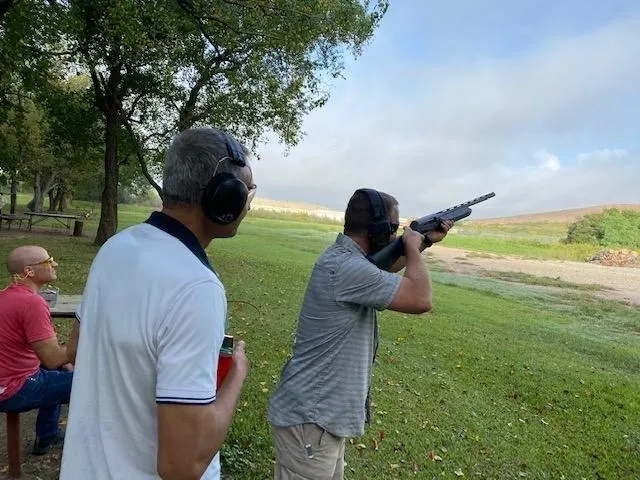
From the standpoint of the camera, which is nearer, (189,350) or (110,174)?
(189,350)

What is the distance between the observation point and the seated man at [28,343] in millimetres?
3697

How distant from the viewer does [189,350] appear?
1.33 metres

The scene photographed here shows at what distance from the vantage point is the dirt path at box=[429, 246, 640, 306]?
82.6 feet

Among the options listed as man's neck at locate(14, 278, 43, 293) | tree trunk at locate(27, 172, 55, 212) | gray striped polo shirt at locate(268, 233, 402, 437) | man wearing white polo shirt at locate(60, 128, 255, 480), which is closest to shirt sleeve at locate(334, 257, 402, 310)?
gray striped polo shirt at locate(268, 233, 402, 437)


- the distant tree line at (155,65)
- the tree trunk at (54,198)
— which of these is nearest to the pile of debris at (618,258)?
the distant tree line at (155,65)

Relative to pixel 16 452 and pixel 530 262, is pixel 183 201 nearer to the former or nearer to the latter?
pixel 16 452

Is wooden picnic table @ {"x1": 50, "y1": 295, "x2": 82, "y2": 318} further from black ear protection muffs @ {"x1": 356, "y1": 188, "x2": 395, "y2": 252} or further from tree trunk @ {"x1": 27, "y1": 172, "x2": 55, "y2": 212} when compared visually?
tree trunk @ {"x1": 27, "y1": 172, "x2": 55, "y2": 212}

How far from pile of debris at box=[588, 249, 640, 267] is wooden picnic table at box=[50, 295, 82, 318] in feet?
132

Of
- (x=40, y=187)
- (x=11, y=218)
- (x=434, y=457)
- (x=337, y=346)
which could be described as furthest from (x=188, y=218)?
(x=40, y=187)

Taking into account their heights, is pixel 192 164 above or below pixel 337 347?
above

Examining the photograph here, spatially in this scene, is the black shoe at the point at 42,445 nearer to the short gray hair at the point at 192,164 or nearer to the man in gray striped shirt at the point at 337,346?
the man in gray striped shirt at the point at 337,346

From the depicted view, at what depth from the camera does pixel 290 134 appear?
67.6 feet

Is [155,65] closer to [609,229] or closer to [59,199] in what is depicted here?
[59,199]

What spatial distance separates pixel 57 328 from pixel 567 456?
7442mm
